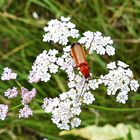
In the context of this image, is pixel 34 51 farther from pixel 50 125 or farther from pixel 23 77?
pixel 23 77

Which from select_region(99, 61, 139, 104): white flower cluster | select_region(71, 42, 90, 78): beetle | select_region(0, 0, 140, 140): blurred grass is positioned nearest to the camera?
select_region(71, 42, 90, 78): beetle

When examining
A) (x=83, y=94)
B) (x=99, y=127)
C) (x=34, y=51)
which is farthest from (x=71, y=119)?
(x=34, y=51)

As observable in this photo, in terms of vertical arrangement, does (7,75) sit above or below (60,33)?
below

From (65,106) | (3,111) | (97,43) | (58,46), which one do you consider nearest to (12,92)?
(3,111)

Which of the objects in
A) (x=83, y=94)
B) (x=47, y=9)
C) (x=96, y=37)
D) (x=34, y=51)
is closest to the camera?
(x=83, y=94)

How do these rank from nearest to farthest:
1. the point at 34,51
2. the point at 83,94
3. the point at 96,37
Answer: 1. the point at 83,94
2. the point at 96,37
3. the point at 34,51

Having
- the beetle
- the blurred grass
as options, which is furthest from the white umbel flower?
the blurred grass

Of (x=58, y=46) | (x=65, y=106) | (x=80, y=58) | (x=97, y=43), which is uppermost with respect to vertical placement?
(x=58, y=46)

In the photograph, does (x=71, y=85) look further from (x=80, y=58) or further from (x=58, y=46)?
(x=58, y=46)

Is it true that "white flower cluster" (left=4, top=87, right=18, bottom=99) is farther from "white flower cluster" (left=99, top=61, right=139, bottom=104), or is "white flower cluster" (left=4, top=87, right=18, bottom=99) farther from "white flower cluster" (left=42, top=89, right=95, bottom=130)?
"white flower cluster" (left=99, top=61, right=139, bottom=104)
